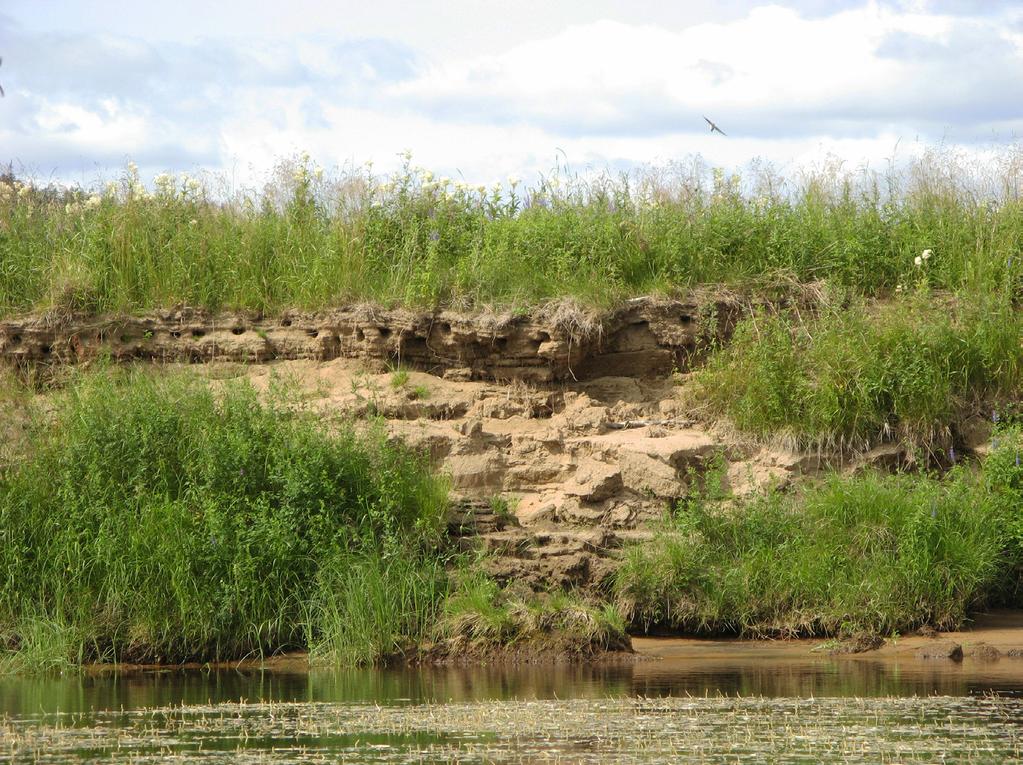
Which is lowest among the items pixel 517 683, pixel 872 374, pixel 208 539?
pixel 517 683

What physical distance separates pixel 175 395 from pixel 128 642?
246cm

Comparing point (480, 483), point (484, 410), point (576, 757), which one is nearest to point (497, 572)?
point (480, 483)

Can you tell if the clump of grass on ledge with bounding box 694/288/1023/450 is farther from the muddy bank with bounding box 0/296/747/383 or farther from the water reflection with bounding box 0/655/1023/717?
the water reflection with bounding box 0/655/1023/717

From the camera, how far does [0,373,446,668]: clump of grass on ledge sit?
11.0 m

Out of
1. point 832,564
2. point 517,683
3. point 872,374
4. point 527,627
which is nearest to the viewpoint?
point 517,683

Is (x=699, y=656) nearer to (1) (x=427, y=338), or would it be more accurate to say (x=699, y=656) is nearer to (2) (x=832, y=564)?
(2) (x=832, y=564)

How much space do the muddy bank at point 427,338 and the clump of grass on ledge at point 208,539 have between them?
1.92 metres

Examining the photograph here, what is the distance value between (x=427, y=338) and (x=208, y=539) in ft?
11.8

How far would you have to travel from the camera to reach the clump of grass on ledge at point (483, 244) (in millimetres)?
14266

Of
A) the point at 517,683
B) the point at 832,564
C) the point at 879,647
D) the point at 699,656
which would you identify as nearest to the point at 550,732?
the point at 517,683

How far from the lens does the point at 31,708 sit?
8.70 m

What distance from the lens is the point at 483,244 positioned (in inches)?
584

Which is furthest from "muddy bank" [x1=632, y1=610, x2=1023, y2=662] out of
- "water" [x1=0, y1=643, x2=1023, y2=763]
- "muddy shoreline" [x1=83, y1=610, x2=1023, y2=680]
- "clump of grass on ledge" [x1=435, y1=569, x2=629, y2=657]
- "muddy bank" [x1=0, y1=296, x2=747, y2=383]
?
"muddy bank" [x1=0, y1=296, x2=747, y2=383]

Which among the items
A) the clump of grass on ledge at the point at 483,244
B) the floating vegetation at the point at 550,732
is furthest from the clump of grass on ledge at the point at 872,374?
the floating vegetation at the point at 550,732
